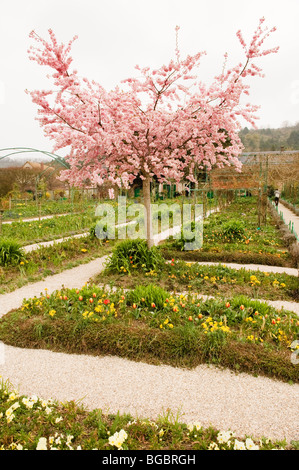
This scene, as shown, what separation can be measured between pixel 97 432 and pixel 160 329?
1.54m

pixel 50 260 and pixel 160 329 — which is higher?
pixel 50 260

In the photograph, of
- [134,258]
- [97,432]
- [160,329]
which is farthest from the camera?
[134,258]

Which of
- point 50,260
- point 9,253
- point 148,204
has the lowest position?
point 50,260

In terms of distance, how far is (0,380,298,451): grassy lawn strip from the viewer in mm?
2227

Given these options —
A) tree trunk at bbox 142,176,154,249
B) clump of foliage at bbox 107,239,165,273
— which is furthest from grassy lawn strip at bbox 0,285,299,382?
tree trunk at bbox 142,176,154,249

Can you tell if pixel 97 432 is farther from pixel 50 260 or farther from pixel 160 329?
pixel 50 260

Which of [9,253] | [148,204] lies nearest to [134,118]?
[148,204]

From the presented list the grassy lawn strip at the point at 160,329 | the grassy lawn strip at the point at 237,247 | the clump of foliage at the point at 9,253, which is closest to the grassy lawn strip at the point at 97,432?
the grassy lawn strip at the point at 160,329

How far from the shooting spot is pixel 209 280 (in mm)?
5809

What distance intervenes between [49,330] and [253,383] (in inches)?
96.6

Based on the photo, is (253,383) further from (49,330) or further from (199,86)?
(199,86)

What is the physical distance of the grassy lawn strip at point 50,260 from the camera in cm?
637

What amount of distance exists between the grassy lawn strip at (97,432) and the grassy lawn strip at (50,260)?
3.63m

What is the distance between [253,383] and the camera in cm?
306
